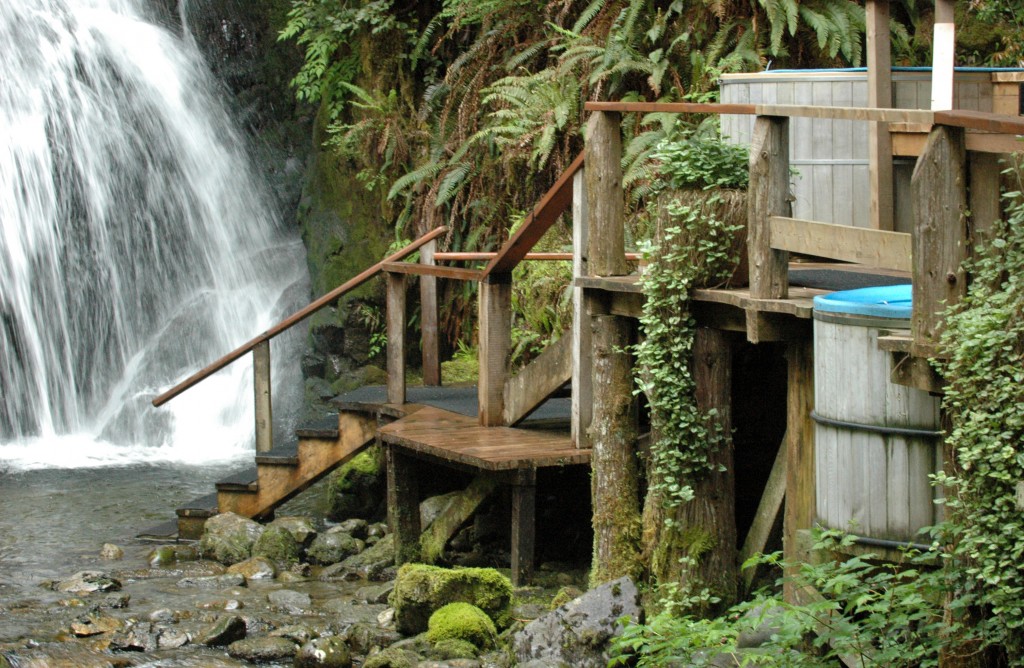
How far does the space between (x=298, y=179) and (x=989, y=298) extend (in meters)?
14.0

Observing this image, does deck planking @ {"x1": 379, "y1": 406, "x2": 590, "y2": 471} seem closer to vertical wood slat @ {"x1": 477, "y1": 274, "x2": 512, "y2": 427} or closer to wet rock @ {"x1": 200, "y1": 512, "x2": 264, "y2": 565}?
vertical wood slat @ {"x1": 477, "y1": 274, "x2": 512, "y2": 427}

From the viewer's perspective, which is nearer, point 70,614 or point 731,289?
point 731,289

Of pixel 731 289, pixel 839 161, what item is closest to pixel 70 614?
pixel 731 289

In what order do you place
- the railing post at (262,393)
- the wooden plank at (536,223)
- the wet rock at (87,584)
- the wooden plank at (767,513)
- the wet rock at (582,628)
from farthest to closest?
the railing post at (262,393), the wet rock at (87,584), the wooden plank at (536,223), the wet rock at (582,628), the wooden plank at (767,513)

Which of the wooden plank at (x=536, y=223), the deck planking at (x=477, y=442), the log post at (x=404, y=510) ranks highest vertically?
the wooden plank at (x=536, y=223)

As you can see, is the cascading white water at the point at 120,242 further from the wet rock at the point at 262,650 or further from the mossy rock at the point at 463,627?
the mossy rock at the point at 463,627

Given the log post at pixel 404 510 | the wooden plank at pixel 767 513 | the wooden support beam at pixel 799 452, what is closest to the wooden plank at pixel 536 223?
the log post at pixel 404 510

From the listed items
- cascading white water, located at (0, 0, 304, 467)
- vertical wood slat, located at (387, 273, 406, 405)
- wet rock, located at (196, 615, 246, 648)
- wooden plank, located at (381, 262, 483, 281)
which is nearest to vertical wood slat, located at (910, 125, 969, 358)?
wooden plank, located at (381, 262, 483, 281)

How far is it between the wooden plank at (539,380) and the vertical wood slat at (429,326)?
6.40ft

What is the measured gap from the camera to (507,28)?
14.9 m

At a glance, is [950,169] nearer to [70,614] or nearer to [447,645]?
[447,645]

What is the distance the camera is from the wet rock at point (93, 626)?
8633 mm

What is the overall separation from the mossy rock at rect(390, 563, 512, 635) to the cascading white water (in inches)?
270

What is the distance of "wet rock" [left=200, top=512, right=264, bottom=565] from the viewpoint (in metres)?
10.5
